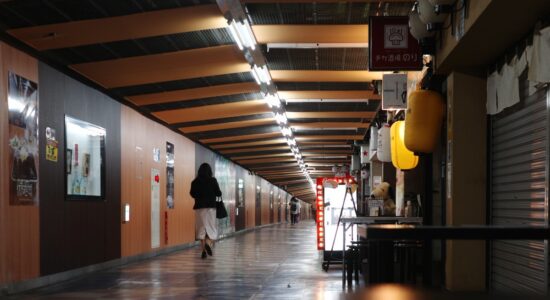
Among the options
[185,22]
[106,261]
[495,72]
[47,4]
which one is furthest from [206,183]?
[495,72]

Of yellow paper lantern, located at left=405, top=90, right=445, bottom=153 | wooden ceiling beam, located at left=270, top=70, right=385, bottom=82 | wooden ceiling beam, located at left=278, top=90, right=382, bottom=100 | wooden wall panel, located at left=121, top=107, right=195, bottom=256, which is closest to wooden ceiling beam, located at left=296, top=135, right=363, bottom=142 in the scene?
wooden wall panel, located at left=121, top=107, right=195, bottom=256

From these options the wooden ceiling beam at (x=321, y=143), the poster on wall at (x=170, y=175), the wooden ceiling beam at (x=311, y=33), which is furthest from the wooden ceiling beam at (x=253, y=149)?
the wooden ceiling beam at (x=311, y=33)

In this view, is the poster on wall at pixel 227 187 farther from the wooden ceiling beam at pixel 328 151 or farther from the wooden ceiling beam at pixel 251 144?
the wooden ceiling beam at pixel 328 151

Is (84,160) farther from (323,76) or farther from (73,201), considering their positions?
(323,76)

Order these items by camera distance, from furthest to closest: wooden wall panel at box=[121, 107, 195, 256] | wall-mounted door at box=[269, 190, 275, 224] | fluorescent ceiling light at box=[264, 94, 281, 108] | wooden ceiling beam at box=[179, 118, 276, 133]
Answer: wall-mounted door at box=[269, 190, 275, 224] → wooden ceiling beam at box=[179, 118, 276, 133] → fluorescent ceiling light at box=[264, 94, 281, 108] → wooden wall panel at box=[121, 107, 195, 256]

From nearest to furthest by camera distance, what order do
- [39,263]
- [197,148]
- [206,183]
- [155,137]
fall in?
[39,263]
[206,183]
[155,137]
[197,148]

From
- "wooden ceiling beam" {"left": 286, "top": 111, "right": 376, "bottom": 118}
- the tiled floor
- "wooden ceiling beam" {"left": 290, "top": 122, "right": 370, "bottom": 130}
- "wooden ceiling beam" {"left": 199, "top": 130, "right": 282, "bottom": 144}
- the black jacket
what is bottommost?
the tiled floor

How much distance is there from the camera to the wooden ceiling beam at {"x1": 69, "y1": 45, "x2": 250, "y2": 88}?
9.99 m

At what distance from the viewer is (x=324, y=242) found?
1164cm

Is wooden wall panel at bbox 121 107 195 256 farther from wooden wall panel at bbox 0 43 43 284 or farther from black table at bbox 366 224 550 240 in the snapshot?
black table at bbox 366 224 550 240

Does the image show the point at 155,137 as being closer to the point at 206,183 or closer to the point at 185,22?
the point at 206,183

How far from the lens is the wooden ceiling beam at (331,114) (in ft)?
54.2

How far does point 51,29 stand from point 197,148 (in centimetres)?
1180

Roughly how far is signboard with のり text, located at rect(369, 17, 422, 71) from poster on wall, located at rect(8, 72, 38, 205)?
4031mm
